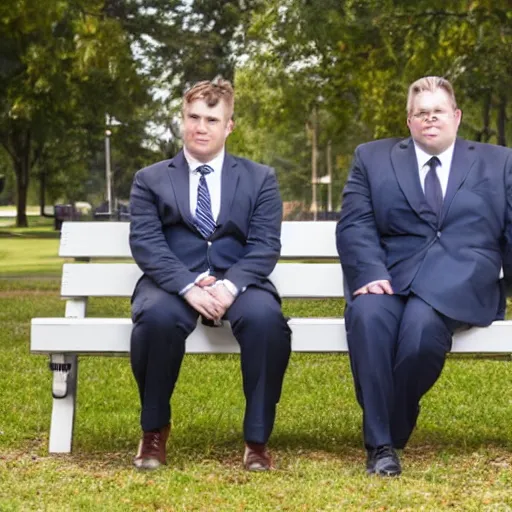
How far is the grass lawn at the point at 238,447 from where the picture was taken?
4.77 meters

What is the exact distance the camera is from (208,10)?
25.2 meters

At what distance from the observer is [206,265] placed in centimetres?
559

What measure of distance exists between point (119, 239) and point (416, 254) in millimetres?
1427

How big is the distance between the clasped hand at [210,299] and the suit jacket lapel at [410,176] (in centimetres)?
83

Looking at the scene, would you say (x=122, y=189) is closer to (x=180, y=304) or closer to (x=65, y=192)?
(x=65, y=192)

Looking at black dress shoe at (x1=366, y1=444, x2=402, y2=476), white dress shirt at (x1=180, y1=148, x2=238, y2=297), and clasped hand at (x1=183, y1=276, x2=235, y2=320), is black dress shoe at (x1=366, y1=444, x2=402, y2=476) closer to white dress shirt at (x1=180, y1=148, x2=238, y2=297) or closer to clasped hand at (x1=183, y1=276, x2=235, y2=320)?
clasped hand at (x1=183, y1=276, x2=235, y2=320)

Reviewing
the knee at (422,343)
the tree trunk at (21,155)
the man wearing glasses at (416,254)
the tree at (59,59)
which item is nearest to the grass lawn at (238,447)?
the man wearing glasses at (416,254)

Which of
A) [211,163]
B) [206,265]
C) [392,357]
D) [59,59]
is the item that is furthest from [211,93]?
[59,59]

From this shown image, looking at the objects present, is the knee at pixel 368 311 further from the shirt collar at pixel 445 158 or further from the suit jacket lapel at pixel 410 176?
the shirt collar at pixel 445 158

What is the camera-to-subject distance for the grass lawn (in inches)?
188

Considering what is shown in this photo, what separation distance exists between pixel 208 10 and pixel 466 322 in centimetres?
2055

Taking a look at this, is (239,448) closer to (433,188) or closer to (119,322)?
(119,322)

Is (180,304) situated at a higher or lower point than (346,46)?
lower

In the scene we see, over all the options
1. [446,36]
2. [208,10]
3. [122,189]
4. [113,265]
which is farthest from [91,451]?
[122,189]
